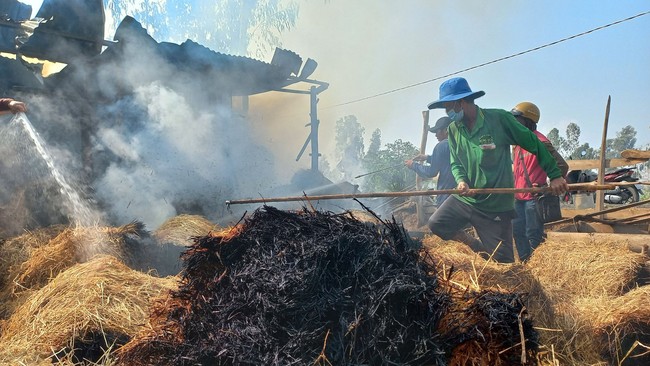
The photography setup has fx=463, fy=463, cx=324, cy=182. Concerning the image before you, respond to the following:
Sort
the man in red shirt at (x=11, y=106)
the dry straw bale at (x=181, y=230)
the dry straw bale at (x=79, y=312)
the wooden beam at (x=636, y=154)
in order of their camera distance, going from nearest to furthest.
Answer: the dry straw bale at (x=79, y=312) → the man in red shirt at (x=11, y=106) → the dry straw bale at (x=181, y=230) → the wooden beam at (x=636, y=154)

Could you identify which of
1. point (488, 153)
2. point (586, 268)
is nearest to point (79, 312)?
point (488, 153)

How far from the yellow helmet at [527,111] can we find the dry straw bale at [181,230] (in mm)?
4449

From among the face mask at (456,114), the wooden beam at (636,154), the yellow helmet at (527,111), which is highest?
the yellow helmet at (527,111)

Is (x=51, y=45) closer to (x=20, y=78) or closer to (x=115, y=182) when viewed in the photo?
(x=20, y=78)

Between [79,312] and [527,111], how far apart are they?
5550 mm

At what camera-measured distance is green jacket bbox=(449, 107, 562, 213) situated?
4910 millimetres

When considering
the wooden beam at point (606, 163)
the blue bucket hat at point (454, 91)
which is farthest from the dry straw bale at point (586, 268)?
the wooden beam at point (606, 163)

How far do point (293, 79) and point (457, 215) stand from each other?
25.6ft

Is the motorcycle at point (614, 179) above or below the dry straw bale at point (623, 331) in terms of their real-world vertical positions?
above

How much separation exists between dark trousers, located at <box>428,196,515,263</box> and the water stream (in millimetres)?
5642

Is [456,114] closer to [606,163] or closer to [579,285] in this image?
[579,285]

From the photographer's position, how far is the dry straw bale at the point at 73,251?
15.9ft

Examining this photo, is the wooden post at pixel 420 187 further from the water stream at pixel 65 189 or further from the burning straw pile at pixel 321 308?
the burning straw pile at pixel 321 308

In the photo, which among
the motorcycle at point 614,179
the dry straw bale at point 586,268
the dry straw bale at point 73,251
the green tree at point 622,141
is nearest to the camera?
the dry straw bale at point 586,268
